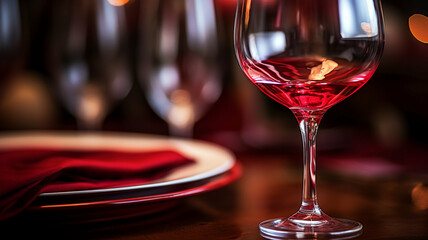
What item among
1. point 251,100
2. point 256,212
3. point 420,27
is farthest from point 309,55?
point 251,100

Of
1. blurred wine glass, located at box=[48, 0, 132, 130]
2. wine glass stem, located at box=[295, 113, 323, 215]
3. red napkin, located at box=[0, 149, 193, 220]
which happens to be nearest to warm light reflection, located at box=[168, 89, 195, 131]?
blurred wine glass, located at box=[48, 0, 132, 130]

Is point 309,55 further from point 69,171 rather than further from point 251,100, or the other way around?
point 251,100

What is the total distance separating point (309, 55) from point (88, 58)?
644 millimetres

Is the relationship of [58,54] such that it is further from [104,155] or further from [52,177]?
[52,177]

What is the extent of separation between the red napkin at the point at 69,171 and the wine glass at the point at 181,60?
12.0 inches

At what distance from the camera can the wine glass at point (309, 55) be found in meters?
0.32

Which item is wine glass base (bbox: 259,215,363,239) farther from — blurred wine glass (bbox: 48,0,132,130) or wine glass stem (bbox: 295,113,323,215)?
blurred wine glass (bbox: 48,0,132,130)

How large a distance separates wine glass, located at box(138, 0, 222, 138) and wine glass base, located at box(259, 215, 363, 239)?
0.46 metres

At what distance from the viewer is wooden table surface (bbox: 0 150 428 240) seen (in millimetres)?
332

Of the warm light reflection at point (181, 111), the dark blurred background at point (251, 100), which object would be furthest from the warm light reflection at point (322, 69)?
the dark blurred background at point (251, 100)

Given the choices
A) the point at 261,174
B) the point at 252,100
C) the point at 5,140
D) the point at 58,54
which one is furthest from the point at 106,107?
the point at 252,100

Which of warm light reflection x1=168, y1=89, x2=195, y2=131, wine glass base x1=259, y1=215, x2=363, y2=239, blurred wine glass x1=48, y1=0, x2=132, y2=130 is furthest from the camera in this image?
blurred wine glass x1=48, y1=0, x2=132, y2=130

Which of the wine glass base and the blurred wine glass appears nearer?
the wine glass base

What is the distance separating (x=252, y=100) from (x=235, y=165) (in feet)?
5.59
